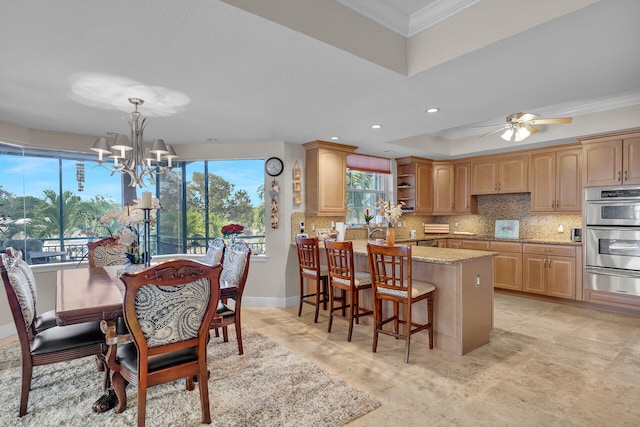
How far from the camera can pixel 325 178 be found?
4770mm

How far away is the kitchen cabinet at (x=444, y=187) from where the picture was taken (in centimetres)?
631

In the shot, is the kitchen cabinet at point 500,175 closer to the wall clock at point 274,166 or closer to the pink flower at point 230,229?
the wall clock at point 274,166

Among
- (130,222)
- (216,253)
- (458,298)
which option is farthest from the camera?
(216,253)

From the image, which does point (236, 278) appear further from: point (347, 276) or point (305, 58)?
point (305, 58)

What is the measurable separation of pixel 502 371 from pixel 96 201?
5167 millimetres

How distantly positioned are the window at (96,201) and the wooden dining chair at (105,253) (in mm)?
889

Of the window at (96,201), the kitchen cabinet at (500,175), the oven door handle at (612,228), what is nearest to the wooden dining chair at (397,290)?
the window at (96,201)

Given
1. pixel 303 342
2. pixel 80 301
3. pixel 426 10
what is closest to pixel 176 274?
pixel 80 301

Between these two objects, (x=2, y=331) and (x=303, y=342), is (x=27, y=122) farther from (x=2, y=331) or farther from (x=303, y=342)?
(x=303, y=342)

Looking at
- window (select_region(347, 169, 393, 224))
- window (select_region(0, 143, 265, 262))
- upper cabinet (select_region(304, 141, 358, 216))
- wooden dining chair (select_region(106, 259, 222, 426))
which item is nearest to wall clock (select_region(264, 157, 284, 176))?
window (select_region(0, 143, 265, 262))

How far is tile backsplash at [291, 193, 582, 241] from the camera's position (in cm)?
511

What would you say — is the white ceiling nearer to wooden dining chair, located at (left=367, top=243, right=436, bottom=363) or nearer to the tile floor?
wooden dining chair, located at (left=367, top=243, right=436, bottom=363)

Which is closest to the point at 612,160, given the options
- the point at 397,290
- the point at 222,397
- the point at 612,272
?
the point at 612,272

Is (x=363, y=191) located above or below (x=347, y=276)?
above
